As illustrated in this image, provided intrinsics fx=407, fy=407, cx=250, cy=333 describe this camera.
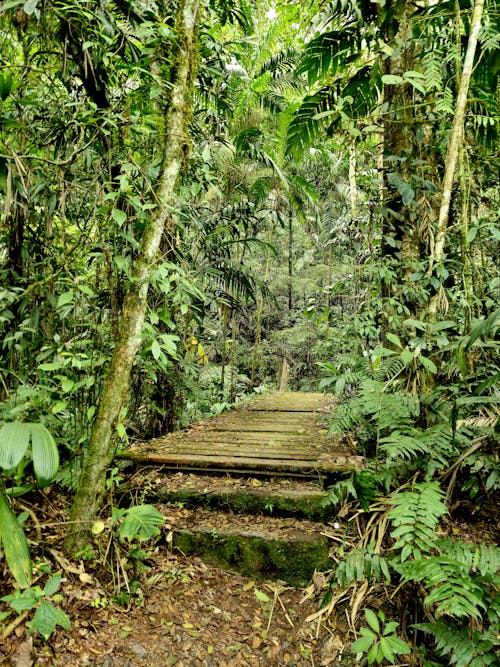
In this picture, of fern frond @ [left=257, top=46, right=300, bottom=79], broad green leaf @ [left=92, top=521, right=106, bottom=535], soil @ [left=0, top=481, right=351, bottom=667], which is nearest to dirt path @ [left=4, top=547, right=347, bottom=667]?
soil @ [left=0, top=481, right=351, bottom=667]

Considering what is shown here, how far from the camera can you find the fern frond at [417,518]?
1.76m

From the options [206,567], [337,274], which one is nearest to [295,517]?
[206,567]

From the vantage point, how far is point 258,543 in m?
2.39

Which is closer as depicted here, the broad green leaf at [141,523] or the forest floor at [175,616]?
the forest floor at [175,616]

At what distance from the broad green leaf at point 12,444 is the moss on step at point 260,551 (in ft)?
5.02

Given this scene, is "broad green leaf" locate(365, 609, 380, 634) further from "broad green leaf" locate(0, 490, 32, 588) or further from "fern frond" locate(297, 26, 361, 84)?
"fern frond" locate(297, 26, 361, 84)

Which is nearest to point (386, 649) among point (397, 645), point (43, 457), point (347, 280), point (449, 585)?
point (397, 645)

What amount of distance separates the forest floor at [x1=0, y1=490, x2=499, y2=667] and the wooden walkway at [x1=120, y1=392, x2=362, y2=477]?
2.52 feet

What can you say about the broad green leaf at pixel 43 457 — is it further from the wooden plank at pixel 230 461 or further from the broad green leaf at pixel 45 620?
the wooden plank at pixel 230 461

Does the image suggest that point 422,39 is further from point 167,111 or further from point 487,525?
point 487,525

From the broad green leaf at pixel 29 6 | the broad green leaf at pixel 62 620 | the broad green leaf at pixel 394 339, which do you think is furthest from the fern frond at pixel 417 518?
the broad green leaf at pixel 29 6

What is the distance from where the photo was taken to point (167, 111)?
2.44 meters

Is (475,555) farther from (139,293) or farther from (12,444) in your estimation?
(139,293)

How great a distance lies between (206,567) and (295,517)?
0.62 metres
